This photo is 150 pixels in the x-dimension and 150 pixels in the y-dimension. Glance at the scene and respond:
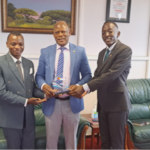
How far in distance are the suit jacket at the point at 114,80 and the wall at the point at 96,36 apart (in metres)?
1.43

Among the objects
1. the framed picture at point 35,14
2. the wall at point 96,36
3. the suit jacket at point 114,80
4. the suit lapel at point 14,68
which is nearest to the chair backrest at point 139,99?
the wall at point 96,36

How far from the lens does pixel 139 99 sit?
10.6 ft

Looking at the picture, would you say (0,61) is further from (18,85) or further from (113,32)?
(113,32)

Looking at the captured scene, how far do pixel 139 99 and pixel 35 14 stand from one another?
7.08ft

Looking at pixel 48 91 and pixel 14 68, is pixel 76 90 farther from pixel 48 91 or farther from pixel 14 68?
pixel 14 68

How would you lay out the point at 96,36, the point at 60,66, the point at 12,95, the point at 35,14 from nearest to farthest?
the point at 12,95
the point at 60,66
the point at 35,14
the point at 96,36

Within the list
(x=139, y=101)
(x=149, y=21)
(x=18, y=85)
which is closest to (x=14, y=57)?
(x=18, y=85)

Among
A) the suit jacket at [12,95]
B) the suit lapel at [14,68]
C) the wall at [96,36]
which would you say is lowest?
the suit jacket at [12,95]

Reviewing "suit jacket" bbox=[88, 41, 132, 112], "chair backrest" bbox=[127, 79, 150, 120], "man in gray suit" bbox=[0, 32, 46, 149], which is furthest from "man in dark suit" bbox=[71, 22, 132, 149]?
"chair backrest" bbox=[127, 79, 150, 120]

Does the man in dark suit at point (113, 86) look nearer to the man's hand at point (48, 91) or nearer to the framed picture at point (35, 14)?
the man's hand at point (48, 91)

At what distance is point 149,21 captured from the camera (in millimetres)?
3693

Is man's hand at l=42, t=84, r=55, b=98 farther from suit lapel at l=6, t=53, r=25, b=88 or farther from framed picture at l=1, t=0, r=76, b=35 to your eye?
framed picture at l=1, t=0, r=76, b=35

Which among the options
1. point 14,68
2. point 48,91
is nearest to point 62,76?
point 48,91

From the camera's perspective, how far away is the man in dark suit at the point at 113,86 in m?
1.93
